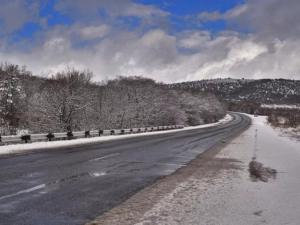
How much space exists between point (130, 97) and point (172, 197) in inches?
2831

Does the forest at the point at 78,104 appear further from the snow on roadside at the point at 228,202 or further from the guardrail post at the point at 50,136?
the snow on roadside at the point at 228,202

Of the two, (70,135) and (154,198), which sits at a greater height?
(70,135)

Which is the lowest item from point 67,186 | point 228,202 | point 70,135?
point 228,202

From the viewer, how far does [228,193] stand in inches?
426

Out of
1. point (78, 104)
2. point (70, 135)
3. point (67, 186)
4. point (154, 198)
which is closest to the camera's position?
point (154, 198)

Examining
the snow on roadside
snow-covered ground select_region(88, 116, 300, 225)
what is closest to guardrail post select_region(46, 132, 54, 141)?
snow-covered ground select_region(88, 116, 300, 225)

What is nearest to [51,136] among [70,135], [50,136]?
[50,136]

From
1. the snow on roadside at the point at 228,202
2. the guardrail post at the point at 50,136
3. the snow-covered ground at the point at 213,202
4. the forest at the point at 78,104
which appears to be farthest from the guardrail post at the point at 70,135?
the snow on roadside at the point at 228,202

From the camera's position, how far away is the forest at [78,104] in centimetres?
5141

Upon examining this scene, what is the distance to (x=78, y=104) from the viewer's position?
52.5 metres

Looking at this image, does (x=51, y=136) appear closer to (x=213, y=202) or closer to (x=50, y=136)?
(x=50, y=136)

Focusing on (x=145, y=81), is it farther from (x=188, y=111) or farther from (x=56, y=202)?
(x=56, y=202)

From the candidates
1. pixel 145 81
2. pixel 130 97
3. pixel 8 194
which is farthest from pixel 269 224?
pixel 145 81

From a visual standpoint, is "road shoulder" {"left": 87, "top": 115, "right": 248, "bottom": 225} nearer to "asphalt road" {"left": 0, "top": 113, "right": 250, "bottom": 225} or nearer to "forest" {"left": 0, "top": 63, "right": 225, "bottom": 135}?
"asphalt road" {"left": 0, "top": 113, "right": 250, "bottom": 225}
